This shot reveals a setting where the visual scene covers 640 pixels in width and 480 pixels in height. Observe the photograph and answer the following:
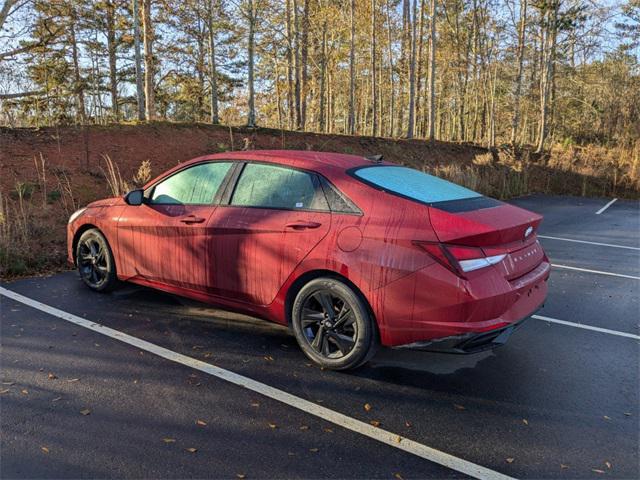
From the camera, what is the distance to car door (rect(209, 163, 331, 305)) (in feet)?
12.1

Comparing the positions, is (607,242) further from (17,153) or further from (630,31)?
(630,31)

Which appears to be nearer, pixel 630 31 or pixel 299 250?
pixel 299 250

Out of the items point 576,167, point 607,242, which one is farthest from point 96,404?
point 576,167

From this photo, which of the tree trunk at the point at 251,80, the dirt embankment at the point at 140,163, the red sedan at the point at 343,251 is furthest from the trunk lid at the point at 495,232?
the tree trunk at the point at 251,80

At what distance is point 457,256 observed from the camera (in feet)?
10.2

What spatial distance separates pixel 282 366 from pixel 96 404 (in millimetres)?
1309

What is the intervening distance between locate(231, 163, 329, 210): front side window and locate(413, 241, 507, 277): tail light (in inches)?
35.1

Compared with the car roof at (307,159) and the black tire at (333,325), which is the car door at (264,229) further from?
the black tire at (333,325)

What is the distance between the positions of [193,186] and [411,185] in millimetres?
2071

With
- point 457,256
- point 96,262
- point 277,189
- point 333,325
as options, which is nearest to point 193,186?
point 277,189

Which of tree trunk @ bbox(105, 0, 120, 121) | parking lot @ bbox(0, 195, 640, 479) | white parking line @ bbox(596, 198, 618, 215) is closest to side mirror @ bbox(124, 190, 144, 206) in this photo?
parking lot @ bbox(0, 195, 640, 479)

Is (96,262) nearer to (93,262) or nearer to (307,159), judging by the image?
(93,262)

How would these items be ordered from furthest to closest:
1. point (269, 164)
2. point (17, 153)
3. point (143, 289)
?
point (17, 153) → point (143, 289) → point (269, 164)

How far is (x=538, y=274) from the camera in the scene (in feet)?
12.1
